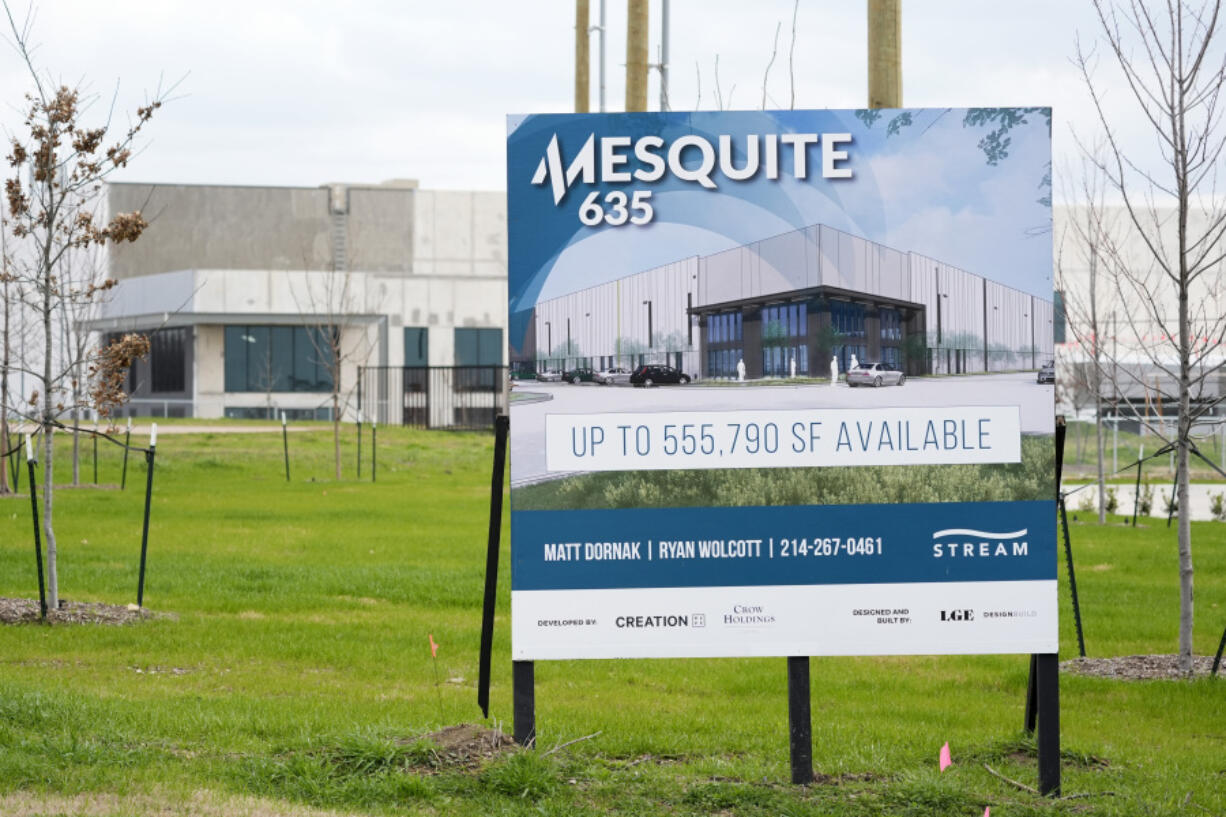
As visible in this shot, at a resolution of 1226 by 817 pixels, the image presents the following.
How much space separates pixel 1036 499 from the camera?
21.9 ft

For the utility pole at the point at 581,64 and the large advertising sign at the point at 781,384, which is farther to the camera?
the utility pole at the point at 581,64

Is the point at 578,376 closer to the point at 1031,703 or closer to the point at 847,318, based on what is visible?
the point at 847,318

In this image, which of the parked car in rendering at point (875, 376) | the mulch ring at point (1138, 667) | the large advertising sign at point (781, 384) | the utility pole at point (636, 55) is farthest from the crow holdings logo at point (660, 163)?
the utility pole at point (636, 55)

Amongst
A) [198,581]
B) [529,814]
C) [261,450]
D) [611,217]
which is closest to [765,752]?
[529,814]

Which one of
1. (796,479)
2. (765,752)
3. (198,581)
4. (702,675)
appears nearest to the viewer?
(796,479)

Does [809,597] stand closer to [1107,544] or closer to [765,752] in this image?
[765,752]

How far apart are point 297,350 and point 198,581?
46.1 metres

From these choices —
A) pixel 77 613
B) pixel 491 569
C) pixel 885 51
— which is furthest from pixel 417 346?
pixel 491 569

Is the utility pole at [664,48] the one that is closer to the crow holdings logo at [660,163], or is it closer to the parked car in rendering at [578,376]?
the crow holdings logo at [660,163]

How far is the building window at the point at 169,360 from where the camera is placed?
2363 inches

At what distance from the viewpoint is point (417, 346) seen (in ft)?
200

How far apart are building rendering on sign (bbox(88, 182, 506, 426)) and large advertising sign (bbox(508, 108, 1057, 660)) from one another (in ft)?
146

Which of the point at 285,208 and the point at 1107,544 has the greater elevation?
the point at 285,208

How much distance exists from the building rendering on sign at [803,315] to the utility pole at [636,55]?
29.3 feet
